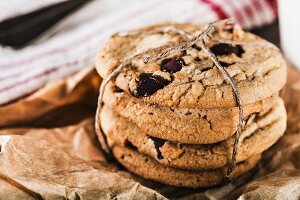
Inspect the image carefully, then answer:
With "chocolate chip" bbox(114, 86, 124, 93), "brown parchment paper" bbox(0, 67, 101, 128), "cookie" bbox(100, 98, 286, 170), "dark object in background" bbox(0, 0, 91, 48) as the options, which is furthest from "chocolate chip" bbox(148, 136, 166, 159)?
"dark object in background" bbox(0, 0, 91, 48)

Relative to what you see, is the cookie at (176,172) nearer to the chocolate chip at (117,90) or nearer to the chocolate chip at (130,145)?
the chocolate chip at (130,145)

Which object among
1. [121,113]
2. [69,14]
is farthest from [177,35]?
[69,14]

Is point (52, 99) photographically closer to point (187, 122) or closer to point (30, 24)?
point (30, 24)

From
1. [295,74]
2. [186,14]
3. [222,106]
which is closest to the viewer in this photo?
[222,106]

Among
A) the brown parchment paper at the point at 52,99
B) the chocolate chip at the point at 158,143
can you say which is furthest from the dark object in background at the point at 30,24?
the chocolate chip at the point at 158,143

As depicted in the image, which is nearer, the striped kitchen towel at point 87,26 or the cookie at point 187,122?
the cookie at point 187,122

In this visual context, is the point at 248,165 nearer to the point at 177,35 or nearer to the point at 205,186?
the point at 205,186
